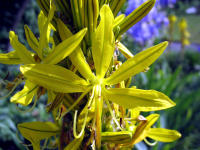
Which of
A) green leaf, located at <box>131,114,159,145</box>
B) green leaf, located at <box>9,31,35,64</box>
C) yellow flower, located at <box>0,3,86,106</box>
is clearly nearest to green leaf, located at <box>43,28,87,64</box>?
yellow flower, located at <box>0,3,86,106</box>

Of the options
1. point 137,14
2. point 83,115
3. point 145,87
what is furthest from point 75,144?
point 145,87

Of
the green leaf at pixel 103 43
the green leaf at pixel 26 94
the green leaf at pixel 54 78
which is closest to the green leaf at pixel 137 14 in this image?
the green leaf at pixel 103 43

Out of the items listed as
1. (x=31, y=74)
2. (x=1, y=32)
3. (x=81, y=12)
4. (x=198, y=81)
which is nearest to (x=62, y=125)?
(x=31, y=74)

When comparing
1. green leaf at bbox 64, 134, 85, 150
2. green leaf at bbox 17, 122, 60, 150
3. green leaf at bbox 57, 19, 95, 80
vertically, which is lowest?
green leaf at bbox 64, 134, 85, 150

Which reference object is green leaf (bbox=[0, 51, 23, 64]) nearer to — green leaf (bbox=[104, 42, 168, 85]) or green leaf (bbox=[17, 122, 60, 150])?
green leaf (bbox=[17, 122, 60, 150])

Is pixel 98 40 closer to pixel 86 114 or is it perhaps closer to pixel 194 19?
pixel 86 114

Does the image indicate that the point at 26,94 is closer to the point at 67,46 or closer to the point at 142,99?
the point at 67,46
